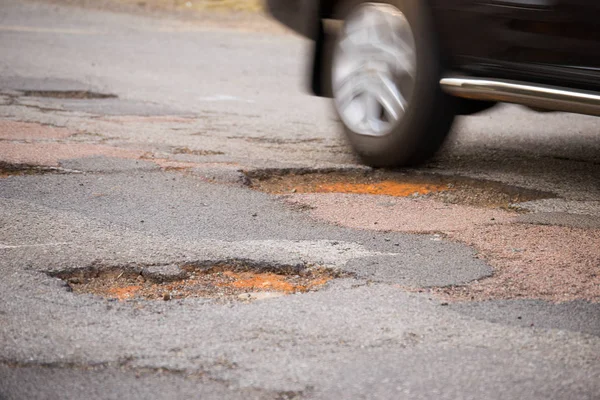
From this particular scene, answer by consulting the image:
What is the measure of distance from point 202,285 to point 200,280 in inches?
2.0

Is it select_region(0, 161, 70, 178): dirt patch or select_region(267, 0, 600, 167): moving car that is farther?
select_region(0, 161, 70, 178): dirt patch

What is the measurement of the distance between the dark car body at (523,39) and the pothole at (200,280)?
1443 mm

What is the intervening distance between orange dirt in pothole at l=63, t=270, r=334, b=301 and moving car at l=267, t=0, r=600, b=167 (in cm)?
145

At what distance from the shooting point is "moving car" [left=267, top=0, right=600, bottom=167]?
366cm

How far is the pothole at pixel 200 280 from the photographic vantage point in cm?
274

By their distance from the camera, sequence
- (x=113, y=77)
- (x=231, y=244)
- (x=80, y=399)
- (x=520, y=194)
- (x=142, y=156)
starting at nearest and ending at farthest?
(x=80, y=399) < (x=231, y=244) < (x=520, y=194) < (x=142, y=156) < (x=113, y=77)

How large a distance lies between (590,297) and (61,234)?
5.92 ft

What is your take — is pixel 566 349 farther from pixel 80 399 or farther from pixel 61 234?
pixel 61 234

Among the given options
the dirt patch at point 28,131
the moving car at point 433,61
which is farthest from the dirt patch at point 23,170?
the moving car at point 433,61

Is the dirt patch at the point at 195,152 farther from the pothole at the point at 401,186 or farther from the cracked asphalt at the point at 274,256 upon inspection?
the pothole at the point at 401,186

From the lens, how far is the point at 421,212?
3.73 meters

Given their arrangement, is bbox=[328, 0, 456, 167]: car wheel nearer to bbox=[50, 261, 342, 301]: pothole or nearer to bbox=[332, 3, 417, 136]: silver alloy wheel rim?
bbox=[332, 3, 417, 136]: silver alloy wheel rim

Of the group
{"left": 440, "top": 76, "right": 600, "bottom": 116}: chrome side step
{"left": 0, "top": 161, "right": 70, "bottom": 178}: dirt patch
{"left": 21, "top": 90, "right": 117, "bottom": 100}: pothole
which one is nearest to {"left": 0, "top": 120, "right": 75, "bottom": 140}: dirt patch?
{"left": 0, "top": 161, "right": 70, "bottom": 178}: dirt patch

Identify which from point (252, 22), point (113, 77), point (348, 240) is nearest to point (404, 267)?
point (348, 240)
